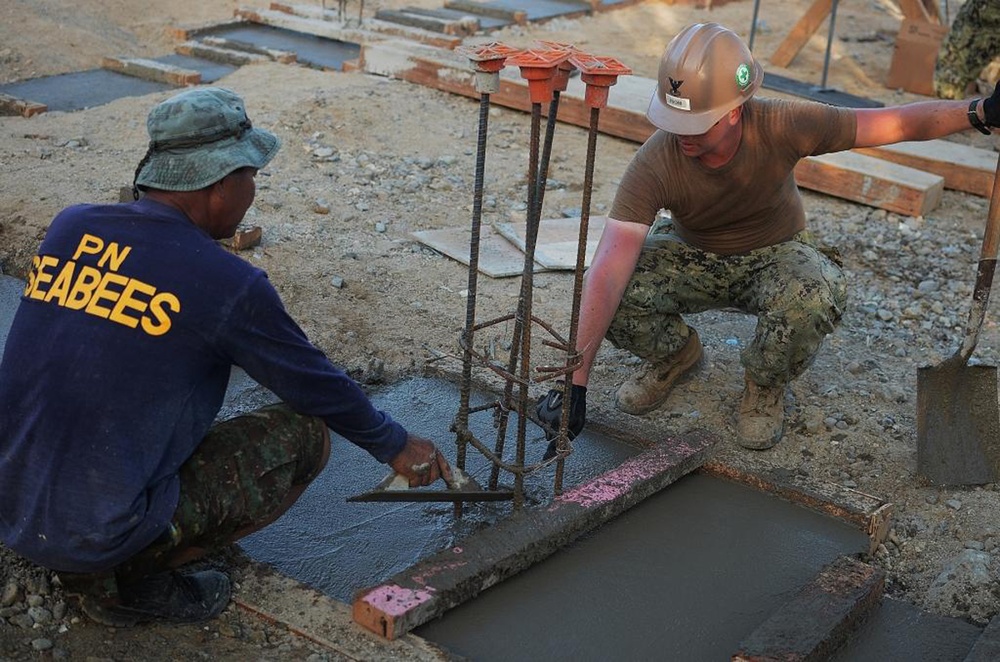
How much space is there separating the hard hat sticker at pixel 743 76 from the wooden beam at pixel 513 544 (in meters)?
1.25

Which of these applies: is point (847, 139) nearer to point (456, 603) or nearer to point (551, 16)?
point (456, 603)

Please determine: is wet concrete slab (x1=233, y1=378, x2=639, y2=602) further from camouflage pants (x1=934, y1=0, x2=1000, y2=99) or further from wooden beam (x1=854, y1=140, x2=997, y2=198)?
camouflage pants (x1=934, y1=0, x2=1000, y2=99)

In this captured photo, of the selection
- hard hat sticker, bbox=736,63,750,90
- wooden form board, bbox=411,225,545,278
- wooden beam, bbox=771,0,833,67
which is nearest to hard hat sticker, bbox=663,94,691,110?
hard hat sticker, bbox=736,63,750,90

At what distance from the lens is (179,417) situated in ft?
8.68

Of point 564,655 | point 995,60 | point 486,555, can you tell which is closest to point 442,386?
point 486,555

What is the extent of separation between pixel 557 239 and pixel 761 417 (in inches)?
79.4

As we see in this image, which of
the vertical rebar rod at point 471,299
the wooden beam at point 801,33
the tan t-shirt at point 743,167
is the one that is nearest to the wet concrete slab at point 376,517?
the vertical rebar rod at point 471,299

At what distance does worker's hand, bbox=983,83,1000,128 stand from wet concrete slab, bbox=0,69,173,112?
256 inches

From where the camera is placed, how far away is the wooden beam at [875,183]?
6527 millimetres

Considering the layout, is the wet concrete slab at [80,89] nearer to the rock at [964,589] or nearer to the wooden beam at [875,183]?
the wooden beam at [875,183]

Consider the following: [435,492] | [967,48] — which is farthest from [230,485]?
[967,48]

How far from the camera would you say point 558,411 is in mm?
3750

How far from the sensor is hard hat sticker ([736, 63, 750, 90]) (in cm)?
366

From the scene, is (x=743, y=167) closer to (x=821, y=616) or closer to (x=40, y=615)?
(x=821, y=616)
